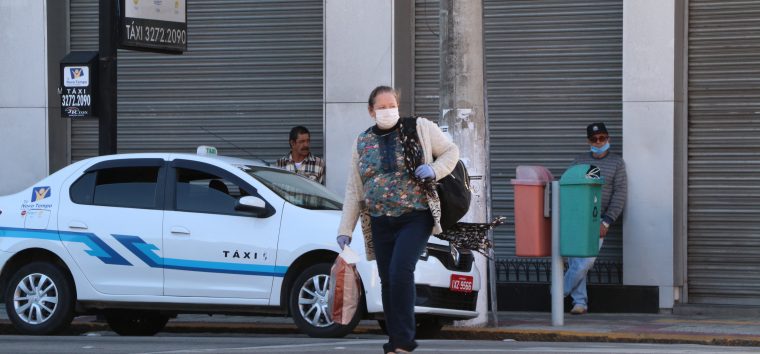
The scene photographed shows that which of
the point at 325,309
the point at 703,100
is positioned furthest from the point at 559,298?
the point at 703,100

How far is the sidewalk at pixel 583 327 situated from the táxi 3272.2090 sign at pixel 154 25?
2.75 m

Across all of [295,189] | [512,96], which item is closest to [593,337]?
[295,189]

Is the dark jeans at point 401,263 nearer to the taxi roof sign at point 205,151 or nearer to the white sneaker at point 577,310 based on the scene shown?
the taxi roof sign at point 205,151

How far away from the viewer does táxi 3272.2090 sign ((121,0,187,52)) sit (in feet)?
45.9

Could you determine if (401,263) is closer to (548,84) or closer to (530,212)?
(530,212)

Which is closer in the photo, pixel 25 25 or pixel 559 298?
pixel 559 298

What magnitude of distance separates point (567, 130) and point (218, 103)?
4.11 meters

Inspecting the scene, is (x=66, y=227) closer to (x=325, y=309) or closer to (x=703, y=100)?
(x=325, y=309)

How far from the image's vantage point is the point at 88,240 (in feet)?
39.7

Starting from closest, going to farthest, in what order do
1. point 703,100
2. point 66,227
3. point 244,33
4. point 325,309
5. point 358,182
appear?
point 358,182 < point 325,309 < point 66,227 < point 703,100 < point 244,33

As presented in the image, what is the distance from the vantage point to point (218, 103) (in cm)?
1662

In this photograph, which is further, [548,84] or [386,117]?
[548,84]

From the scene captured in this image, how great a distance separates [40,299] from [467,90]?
13.4ft

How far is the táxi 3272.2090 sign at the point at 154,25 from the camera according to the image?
1400 centimetres
